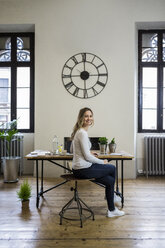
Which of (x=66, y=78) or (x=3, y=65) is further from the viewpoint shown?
(x=3, y=65)

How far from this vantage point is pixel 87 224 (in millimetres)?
2693

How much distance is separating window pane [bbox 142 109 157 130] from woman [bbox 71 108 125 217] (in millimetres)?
2791

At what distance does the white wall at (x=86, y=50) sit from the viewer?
5027 millimetres

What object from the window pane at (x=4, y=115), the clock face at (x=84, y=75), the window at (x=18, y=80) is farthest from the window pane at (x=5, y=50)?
the clock face at (x=84, y=75)

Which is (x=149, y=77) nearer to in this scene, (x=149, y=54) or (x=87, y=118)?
(x=149, y=54)

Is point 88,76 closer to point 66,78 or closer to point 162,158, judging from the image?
point 66,78

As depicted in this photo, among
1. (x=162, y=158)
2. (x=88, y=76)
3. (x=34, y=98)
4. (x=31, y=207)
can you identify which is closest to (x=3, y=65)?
(x=34, y=98)

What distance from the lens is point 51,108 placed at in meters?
5.10

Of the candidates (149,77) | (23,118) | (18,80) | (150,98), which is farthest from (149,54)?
(23,118)

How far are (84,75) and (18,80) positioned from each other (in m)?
1.56

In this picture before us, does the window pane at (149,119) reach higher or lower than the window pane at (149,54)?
→ lower

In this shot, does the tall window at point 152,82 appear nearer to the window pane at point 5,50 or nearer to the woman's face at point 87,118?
the woman's face at point 87,118

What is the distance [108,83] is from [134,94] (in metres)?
0.58

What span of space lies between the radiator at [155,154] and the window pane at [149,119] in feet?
1.13
